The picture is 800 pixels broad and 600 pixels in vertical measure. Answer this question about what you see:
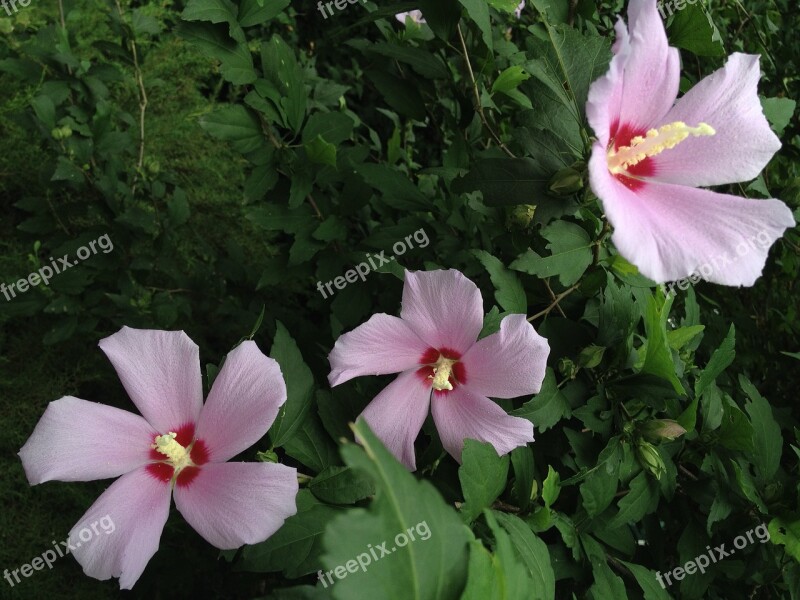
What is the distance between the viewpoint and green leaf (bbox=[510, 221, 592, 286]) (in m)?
0.95

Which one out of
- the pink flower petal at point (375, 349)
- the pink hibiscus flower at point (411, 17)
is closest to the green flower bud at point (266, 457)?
the pink flower petal at point (375, 349)

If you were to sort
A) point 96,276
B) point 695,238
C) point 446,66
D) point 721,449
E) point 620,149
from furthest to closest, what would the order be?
1. point 96,276
2. point 446,66
3. point 721,449
4. point 620,149
5. point 695,238

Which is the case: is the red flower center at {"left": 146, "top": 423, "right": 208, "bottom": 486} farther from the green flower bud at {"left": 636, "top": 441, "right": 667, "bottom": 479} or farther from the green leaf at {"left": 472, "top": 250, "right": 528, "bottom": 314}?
the green flower bud at {"left": 636, "top": 441, "right": 667, "bottom": 479}

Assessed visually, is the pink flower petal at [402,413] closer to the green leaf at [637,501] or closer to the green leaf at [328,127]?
the green leaf at [637,501]

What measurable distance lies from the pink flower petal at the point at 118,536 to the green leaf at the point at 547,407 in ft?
1.73

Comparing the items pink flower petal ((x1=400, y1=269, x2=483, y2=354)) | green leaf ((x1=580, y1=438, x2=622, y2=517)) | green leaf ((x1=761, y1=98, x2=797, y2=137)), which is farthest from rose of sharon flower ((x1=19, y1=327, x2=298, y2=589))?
green leaf ((x1=761, y1=98, x2=797, y2=137))

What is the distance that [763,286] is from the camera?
1.72 meters

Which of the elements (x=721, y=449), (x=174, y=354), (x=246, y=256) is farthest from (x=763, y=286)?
(x=246, y=256)

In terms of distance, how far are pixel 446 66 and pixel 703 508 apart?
981mm

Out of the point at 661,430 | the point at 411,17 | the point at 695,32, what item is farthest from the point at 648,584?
the point at 411,17

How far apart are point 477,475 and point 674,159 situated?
495 millimetres

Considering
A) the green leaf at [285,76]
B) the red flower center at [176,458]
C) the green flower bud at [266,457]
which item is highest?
the green leaf at [285,76]

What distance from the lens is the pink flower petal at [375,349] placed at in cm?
90

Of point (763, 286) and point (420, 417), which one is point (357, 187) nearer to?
point (420, 417)
